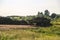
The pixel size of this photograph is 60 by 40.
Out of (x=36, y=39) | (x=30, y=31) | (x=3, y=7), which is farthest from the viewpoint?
(x=3, y=7)

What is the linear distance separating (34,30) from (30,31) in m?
0.09

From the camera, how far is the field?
9.41 feet

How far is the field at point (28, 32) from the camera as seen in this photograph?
287cm

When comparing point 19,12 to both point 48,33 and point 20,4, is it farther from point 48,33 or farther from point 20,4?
point 48,33

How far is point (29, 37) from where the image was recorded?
2.88m

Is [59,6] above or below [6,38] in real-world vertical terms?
above

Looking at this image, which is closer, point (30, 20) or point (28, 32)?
point (28, 32)

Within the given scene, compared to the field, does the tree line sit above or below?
above

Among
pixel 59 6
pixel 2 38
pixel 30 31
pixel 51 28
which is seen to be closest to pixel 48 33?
pixel 51 28

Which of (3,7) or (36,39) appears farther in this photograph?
(3,7)

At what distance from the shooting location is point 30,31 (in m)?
3.02

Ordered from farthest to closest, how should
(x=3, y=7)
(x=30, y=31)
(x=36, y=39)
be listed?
(x=3, y=7) < (x=30, y=31) < (x=36, y=39)

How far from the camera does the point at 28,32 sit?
9.78 ft

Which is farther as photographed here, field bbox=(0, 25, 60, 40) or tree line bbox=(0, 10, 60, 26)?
tree line bbox=(0, 10, 60, 26)
